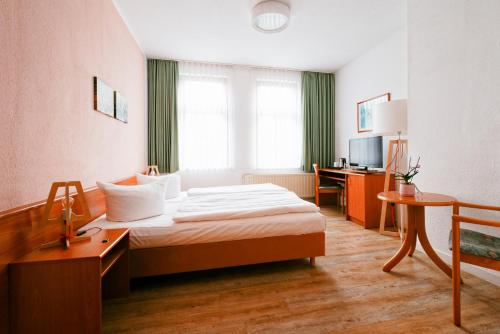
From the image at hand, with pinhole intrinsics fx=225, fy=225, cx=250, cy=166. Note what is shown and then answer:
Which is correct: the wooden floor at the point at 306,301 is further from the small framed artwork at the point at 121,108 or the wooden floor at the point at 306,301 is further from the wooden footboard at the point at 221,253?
the small framed artwork at the point at 121,108

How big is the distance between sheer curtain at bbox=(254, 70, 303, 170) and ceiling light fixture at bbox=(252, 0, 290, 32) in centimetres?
171

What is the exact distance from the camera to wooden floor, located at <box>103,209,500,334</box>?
145 cm

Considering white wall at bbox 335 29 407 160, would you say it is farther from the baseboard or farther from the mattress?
the mattress

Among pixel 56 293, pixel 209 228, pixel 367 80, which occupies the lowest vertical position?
pixel 56 293

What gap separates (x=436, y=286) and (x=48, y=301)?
8.86 feet

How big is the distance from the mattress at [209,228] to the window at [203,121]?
2386mm

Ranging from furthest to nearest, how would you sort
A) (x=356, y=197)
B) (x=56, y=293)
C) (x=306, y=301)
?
(x=356, y=197) < (x=306, y=301) < (x=56, y=293)

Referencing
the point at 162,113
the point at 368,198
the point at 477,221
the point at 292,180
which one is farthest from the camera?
the point at 292,180

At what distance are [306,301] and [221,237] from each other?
32.5 inches

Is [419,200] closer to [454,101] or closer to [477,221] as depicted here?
[477,221]

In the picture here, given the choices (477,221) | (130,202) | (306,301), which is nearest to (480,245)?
(477,221)

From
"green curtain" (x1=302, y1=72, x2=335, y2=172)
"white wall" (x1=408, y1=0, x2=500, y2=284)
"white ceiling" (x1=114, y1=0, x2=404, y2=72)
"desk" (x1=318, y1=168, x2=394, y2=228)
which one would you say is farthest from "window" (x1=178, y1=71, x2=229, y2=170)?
"white wall" (x1=408, y1=0, x2=500, y2=284)

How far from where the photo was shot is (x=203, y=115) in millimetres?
4477

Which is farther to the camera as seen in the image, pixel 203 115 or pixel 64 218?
pixel 203 115
